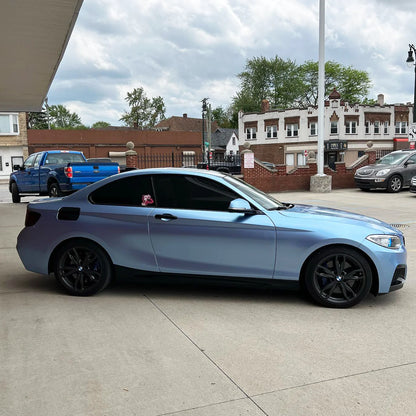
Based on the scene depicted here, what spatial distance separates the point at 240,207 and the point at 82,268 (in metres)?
1.96

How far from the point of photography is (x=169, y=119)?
8831 cm

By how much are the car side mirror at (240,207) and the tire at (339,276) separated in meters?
0.84

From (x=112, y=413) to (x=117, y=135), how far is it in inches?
1850

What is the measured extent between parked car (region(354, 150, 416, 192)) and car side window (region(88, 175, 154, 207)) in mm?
15462

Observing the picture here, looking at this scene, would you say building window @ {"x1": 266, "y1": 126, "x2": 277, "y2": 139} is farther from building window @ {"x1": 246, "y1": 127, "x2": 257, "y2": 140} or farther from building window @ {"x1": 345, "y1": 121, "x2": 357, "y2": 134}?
building window @ {"x1": 345, "y1": 121, "x2": 357, "y2": 134}

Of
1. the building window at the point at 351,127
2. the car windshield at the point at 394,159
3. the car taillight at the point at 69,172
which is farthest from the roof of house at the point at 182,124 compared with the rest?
the car taillight at the point at 69,172

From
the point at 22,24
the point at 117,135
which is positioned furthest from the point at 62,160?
the point at 117,135

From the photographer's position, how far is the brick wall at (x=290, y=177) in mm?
19984

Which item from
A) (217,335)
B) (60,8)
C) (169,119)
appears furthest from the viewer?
(169,119)

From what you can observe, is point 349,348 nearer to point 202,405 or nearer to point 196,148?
point 202,405

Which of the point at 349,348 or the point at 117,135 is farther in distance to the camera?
the point at 117,135

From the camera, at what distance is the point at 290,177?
2045cm

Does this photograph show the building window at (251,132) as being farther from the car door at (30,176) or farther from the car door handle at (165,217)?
the car door handle at (165,217)

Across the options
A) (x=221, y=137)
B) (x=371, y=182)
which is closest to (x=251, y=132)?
(x=221, y=137)
